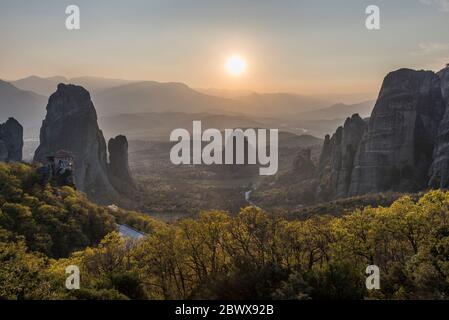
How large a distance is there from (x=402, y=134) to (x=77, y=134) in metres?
102

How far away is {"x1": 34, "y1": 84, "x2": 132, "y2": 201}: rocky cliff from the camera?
144 m

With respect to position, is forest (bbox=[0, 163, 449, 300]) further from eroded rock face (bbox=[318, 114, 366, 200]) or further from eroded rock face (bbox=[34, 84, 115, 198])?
eroded rock face (bbox=[34, 84, 115, 198])

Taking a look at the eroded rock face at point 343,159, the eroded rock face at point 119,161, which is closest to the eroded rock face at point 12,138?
the eroded rock face at point 119,161

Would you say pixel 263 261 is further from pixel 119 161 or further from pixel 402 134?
pixel 119 161

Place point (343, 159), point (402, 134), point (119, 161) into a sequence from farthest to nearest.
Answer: point (119, 161), point (343, 159), point (402, 134)

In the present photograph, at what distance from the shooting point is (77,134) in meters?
148

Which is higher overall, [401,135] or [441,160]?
[401,135]

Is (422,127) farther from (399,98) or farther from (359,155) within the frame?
(359,155)

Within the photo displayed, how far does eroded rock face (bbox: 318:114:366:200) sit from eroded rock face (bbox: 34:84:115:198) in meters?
73.1

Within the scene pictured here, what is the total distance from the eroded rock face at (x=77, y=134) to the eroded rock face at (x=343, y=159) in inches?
2877

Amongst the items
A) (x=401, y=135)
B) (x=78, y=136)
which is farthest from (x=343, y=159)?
(x=78, y=136)

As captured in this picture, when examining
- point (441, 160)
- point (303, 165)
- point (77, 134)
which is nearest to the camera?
point (441, 160)
